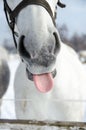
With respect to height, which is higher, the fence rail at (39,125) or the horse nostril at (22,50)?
the horse nostril at (22,50)

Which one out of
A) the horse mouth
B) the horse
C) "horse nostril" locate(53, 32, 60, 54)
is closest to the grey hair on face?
the horse

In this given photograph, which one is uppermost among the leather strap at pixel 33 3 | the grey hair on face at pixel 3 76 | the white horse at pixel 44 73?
the leather strap at pixel 33 3

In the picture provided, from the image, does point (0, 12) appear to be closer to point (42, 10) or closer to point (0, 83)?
point (42, 10)

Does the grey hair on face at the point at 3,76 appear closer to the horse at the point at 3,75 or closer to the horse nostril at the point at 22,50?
the horse at the point at 3,75

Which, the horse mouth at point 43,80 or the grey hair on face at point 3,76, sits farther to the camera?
the grey hair on face at point 3,76

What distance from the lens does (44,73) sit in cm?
199

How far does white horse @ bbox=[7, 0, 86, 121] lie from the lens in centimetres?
189

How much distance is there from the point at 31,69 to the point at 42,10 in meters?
0.27

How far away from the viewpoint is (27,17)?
1.95 metres

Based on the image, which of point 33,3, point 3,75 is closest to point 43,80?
point 33,3

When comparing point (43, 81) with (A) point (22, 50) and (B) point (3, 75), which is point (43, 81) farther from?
(B) point (3, 75)

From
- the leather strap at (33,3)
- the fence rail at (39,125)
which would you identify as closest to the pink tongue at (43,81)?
the leather strap at (33,3)

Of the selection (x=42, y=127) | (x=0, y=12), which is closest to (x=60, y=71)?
(x=0, y=12)

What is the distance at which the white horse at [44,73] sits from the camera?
6.20 ft
